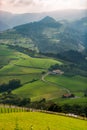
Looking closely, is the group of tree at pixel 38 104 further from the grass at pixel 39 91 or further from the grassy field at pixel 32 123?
the grassy field at pixel 32 123

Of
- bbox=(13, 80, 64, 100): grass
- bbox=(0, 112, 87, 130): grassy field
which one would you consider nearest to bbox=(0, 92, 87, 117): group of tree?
bbox=(13, 80, 64, 100): grass

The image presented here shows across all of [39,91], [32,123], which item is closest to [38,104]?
[39,91]

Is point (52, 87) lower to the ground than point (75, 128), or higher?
lower

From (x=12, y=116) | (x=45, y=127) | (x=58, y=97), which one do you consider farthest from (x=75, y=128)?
(x=58, y=97)

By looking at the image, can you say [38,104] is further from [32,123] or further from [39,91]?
[32,123]

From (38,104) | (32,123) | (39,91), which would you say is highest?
(32,123)

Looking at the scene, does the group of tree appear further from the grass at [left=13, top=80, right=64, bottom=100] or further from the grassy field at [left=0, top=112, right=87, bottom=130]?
the grassy field at [left=0, top=112, right=87, bottom=130]

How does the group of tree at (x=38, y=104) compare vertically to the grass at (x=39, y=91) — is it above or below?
above

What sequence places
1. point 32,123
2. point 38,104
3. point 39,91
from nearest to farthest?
1. point 32,123
2. point 38,104
3. point 39,91

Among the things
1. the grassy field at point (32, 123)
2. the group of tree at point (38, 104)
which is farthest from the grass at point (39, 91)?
the grassy field at point (32, 123)

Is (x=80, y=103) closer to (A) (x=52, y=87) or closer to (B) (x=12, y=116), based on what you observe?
(A) (x=52, y=87)

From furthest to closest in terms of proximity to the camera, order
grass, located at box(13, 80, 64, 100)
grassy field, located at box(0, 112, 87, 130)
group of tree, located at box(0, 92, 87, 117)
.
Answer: grass, located at box(13, 80, 64, 100)
group of tree, located at box(0, 92, 87, 117)
grassy field, located at box(0, 112, 87, 130)
